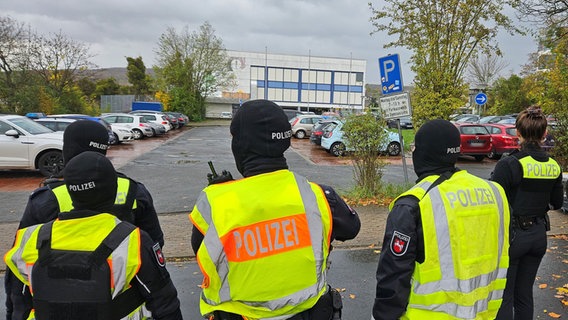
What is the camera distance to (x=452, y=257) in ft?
6.13

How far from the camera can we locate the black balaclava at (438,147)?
6.79ft

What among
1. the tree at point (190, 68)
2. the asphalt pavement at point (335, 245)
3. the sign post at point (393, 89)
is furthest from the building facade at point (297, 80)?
the sign post at point (393, 89)

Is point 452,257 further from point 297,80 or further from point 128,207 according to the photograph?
point 297,80

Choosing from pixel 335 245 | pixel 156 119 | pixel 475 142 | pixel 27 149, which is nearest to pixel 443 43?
pixel 475 142

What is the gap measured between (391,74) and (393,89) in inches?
11.5

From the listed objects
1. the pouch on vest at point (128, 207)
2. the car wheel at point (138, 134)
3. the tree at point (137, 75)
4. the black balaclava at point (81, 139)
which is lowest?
the car wheel at point (138, 134)

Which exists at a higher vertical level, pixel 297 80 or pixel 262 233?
pixel 297 80

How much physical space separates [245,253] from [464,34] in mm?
12779

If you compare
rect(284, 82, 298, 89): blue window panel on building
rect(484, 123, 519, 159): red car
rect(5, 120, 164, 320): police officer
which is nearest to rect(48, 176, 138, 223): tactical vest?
rect(5, 120, 164, 320): police officer

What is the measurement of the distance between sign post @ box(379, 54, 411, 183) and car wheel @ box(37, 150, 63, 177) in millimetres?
8886

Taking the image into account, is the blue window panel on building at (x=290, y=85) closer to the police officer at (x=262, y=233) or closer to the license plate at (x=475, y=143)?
the license plate at (x=475, y=143)

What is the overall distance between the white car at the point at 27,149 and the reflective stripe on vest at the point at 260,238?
10.6 meters

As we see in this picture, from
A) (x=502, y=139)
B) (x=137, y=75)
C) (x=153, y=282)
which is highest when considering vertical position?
(x=137, y=75)

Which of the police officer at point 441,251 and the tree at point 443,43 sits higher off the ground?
the tree at point 443,43
